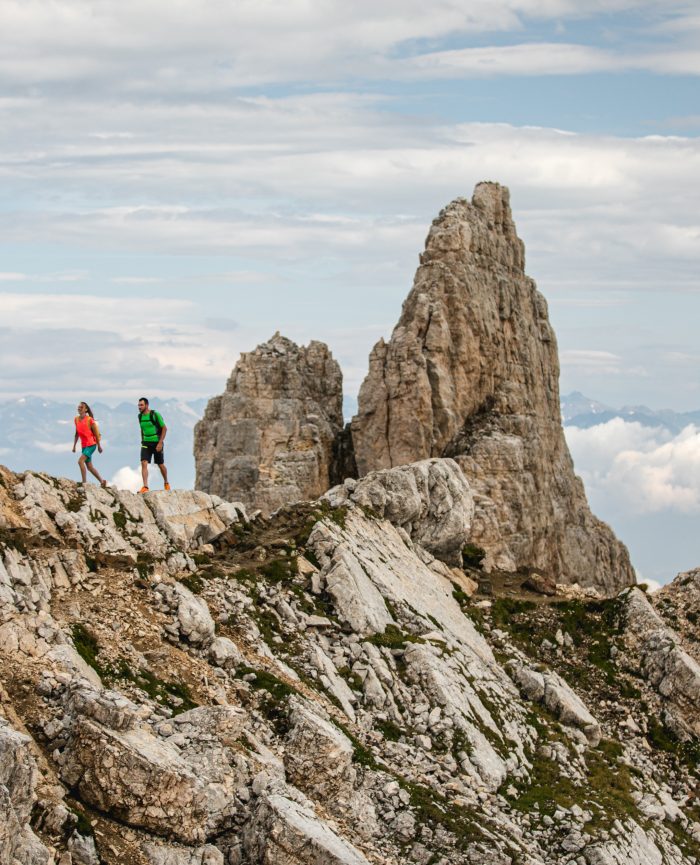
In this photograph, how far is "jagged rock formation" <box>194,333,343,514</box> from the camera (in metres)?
89.8

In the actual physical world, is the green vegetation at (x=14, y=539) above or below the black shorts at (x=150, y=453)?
below

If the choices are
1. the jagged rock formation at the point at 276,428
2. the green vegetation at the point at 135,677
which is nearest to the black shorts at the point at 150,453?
the green vegetation at the point at 135,677

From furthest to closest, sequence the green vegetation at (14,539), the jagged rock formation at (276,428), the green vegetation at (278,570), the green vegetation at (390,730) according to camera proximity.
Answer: the jagged rock formation at (276,428) < the green vegetation at (278,570) < the green vegetation at (390,730) < the green vegetation at (14,539)

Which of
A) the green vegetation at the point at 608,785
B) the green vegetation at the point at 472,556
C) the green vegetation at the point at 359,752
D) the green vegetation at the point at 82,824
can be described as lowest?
the green vegetation at the point at 608,785

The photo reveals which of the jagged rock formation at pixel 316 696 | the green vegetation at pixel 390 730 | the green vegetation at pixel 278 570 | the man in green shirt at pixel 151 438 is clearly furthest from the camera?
the man in green shirt at pixel 151 438

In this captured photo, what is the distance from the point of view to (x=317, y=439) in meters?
91.1

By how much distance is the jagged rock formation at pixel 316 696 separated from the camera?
26.9 m

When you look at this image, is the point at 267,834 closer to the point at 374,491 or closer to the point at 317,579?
the point at 317,579

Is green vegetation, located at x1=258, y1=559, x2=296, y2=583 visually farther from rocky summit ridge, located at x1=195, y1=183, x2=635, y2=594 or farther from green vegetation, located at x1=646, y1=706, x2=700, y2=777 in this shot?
rocky summit ridge, located at x1=195, y1=183, x2=635, y2=594

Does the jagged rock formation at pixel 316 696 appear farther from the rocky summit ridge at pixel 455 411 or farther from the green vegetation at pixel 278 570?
the rocky summit ridge at pixel 455 411

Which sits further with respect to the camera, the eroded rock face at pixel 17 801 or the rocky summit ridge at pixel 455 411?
the rocky summit ridge at pixel 455 411

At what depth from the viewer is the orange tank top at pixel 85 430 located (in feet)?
131

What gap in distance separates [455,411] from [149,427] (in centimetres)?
4622

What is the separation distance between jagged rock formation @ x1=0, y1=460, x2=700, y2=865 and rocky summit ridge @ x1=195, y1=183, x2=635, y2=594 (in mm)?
32614
